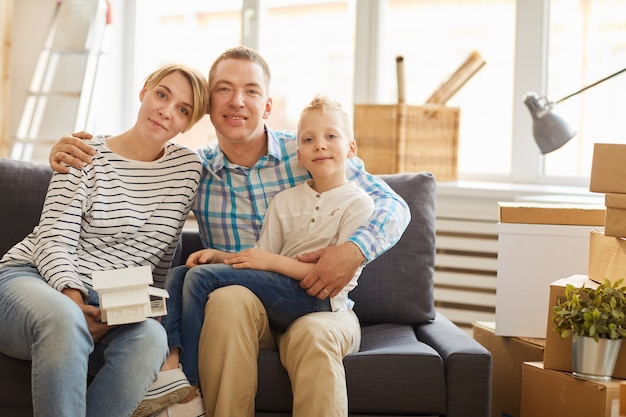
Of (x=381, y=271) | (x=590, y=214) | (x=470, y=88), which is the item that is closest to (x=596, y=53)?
(x=470, y=88)

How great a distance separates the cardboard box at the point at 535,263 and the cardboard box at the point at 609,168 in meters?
0.26

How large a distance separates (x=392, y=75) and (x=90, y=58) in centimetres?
144

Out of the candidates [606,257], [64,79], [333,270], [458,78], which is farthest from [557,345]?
[64,79]

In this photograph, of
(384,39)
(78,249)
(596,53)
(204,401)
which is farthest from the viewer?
(384,39)

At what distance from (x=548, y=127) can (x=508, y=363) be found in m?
0.92

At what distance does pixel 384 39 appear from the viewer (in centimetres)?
381

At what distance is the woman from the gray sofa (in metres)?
0.17

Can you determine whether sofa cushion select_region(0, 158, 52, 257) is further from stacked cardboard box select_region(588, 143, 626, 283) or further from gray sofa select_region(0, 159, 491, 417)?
stacked cardboard box select_region(588, 143, 626, 283)

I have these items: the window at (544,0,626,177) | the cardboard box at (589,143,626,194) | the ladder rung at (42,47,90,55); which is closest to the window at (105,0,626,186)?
the window at (544,0,626,177)

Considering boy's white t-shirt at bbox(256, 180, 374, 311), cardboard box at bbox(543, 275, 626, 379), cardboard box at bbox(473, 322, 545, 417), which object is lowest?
cardboard box at bbox(473, 322, 545, 417)

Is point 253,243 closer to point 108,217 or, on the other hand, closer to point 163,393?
point 108,217

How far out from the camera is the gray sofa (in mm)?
1971

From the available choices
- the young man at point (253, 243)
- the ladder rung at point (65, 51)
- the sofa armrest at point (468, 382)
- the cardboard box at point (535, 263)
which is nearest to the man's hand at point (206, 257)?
the young man at point (253, 243)

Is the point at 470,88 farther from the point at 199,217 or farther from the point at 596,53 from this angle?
the point at 199,217
